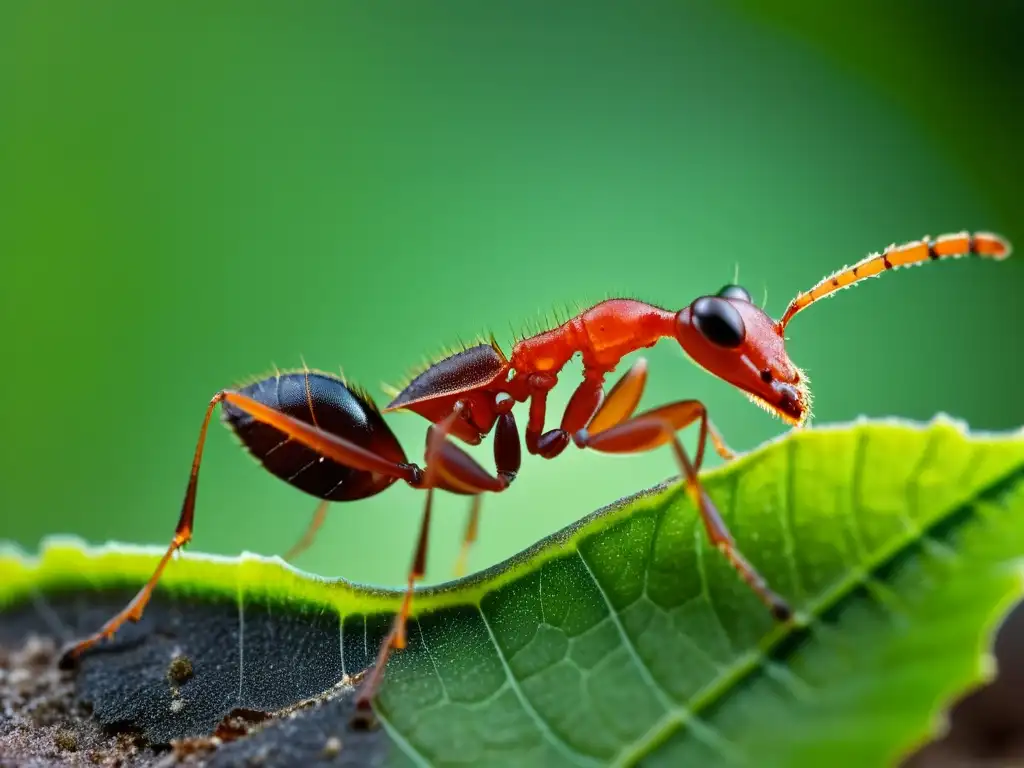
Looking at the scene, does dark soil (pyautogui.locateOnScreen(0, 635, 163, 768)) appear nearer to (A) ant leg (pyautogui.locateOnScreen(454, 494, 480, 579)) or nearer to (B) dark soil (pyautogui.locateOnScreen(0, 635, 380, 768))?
(B) dark soil (pyautogui.locateOnScreen(0, 635, 380, 768))

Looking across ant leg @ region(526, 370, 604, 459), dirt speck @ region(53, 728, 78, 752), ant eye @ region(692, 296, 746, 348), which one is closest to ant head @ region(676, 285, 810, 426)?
ant eye @ region(692, 296, 746, 348)

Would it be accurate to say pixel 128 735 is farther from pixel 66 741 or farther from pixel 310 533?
pixel 310 533

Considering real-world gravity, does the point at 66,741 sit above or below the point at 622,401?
below

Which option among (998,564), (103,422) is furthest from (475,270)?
Answer: (998,564)

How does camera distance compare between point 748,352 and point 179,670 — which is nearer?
point 179,670

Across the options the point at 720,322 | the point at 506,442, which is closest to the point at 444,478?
the point at 506,442

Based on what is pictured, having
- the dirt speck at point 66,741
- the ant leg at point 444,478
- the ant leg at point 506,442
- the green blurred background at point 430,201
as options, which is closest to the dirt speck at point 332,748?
the ant leg at point 444,478
